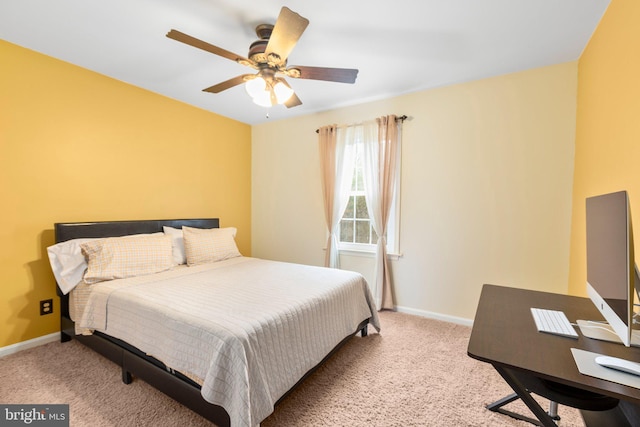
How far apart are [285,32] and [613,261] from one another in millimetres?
1783

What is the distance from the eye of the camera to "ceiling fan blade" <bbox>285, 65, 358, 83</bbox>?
185 cm

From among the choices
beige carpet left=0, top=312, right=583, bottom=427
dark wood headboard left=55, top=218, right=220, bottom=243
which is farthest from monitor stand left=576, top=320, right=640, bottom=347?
dark wood headboard left=55, top=218, right=220, bottom=243

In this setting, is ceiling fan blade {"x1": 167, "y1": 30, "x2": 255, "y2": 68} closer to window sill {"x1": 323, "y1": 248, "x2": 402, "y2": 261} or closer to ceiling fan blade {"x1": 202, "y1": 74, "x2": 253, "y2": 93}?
ceiling fan blade {"x1": 202, "y1": 74, "x2": 253, "y2": 93}

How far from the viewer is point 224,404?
1.31 m

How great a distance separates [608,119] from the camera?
1693 millimetres

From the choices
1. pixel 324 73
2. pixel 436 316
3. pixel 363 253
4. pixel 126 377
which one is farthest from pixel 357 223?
pixel 126 377

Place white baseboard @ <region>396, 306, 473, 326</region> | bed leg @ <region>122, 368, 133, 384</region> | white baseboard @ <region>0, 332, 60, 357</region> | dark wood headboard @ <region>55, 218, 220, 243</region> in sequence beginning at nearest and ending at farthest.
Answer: bed leg @ <region>122, 368, 133, 384</region>, white baseboard @ <region>0, 332, 60, 357</region>, dark wood headboard @ <region>55, 218, 220, 243</region>, white baseboard @ <region>396, 306, 473, 326</region>

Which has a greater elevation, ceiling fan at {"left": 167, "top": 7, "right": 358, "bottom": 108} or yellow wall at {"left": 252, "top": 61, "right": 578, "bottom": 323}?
ceiling fan at {"left": 167, "top": 7, "right": 358, "bottom": 108}

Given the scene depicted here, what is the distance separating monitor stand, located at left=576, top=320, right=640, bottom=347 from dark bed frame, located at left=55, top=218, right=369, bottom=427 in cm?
142

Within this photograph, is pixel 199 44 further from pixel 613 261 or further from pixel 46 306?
pixel 46 306

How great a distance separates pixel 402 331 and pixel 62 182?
3.38 m

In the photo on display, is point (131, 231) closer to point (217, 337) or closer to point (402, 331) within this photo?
point (217, 337)

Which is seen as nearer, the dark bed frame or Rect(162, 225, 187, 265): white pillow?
the dark bed frame

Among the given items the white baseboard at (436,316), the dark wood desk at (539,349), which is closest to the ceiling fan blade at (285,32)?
the dark wood desk at (539,349)
